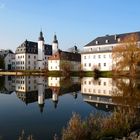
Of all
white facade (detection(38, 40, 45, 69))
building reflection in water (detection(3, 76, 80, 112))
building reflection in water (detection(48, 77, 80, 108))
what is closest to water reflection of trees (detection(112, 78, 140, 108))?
building reflection in water (detection(3, 76, 80, 112))

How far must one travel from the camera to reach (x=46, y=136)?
11930mm

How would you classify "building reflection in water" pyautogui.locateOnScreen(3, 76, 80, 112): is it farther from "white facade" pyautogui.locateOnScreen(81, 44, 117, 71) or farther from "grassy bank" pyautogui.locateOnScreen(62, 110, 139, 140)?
"white facade" pyautogui.locateOnScreen(81, 44, 117, 71)

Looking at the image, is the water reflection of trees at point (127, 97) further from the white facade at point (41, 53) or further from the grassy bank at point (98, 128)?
the white facade at point (41, 53)

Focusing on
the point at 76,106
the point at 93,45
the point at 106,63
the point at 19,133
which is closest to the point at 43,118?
the point at 19,133

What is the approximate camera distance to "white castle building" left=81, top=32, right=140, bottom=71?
68.4 meters

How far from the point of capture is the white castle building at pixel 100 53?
224 ft

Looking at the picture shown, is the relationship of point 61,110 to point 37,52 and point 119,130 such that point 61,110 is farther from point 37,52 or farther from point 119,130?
point 37,52

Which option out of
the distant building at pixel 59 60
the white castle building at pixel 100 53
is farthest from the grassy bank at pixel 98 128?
the distant building at pixel 59 60

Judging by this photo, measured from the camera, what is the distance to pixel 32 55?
320 feet

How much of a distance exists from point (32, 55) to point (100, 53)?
34446 mm

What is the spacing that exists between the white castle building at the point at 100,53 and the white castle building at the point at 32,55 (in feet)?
81.8

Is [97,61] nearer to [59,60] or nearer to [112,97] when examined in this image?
[59,60]

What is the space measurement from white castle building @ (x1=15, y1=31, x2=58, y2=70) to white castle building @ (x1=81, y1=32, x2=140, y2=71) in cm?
2495

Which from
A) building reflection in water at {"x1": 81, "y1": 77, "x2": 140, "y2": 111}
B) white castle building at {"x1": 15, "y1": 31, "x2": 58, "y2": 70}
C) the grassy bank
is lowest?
the grassy bank
